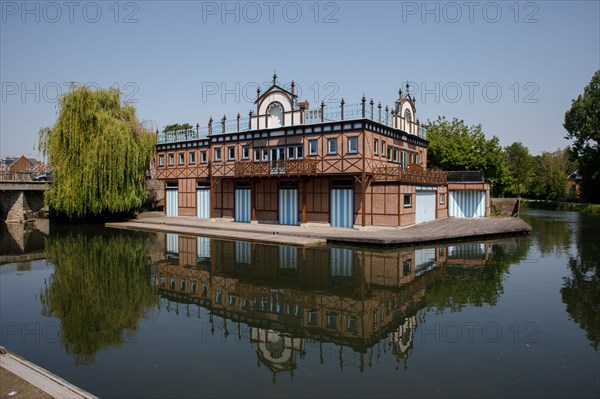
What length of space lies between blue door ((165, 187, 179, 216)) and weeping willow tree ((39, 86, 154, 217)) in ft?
16.8

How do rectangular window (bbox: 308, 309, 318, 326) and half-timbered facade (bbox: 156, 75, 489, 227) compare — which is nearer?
rectangular window (bbox: 308, 309, 318, 326)

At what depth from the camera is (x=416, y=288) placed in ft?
42.3

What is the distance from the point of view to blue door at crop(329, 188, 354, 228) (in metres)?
26.0

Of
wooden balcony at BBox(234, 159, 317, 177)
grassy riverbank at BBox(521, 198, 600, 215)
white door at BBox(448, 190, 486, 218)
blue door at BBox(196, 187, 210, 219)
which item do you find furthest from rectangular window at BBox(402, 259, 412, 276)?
grassy riverbank at BBox(521, 198, 600, 215)

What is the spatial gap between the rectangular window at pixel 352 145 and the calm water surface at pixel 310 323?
27.3 ft

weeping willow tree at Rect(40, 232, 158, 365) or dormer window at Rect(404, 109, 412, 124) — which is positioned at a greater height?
dormer window at Rect(404, 109, 412, 124)

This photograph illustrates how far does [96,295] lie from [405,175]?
60.8 ft

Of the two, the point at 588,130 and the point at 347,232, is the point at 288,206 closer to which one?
the point at 347,232

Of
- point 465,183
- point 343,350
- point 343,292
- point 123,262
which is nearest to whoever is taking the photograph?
point 343,350

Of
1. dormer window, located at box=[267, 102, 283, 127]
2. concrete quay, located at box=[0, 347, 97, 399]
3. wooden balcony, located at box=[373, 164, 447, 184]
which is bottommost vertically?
concrete quay, located at box=[0, 347, 97, 399]

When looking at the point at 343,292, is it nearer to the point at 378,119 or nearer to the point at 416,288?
the point at 416,288

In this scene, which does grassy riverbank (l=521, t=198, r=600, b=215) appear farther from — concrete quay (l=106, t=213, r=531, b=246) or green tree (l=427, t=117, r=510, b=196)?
concrete quay (l=106, t=213, r=531, b=246)

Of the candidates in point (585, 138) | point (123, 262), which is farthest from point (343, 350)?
point (585, 138)

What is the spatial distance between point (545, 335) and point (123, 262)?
15021mm
